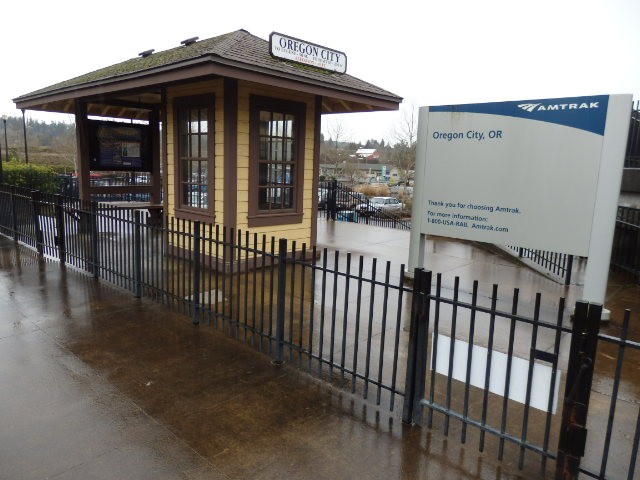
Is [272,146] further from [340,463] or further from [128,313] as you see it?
[340,463]

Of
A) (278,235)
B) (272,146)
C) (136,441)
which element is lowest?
(136,441)

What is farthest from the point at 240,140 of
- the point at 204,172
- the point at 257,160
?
the point at 204,172

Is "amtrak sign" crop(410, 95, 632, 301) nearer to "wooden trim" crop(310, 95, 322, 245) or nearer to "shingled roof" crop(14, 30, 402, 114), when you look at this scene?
"shingled roof" crop(14, 30, 402, 114)

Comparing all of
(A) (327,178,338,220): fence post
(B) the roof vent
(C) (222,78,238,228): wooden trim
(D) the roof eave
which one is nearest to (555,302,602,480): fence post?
(D) the roof eave

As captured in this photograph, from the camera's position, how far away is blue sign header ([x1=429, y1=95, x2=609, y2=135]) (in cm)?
554

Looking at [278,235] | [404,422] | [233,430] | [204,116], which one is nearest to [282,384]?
[233,430]

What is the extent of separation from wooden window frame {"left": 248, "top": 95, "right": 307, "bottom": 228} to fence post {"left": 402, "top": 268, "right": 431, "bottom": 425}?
542 cm

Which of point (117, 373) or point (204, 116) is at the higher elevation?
point (204, 116)

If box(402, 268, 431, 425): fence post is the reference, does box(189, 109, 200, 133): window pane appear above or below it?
above

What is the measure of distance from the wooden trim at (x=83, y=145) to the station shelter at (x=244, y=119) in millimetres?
1035

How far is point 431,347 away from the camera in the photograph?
525 centimetres

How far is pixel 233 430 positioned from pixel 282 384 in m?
0.82

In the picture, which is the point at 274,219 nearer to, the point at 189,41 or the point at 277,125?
the point at 277,125

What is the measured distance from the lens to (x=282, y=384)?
426 centimetres
